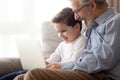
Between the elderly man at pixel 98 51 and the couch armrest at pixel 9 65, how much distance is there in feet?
1.62

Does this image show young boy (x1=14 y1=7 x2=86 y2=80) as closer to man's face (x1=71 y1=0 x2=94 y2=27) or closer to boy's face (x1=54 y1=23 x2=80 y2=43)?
boy's face (x1=54 y1=23 x2=80 y2=43)

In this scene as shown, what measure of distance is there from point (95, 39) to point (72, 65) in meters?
0.23

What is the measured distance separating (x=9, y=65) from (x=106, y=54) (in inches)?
32.8

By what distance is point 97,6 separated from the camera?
1708 mm

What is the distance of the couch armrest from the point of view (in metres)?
1.96

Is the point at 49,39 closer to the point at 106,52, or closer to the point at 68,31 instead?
the point at 68,31

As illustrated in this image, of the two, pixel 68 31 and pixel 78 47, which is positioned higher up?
pixel 68 31

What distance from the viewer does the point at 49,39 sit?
232cm

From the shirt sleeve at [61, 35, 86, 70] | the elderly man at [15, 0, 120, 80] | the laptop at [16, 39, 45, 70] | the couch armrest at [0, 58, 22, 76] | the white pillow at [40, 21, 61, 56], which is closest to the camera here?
the elderly man at [15, 0, 120, 80]

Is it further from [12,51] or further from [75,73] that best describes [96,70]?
[12,51]

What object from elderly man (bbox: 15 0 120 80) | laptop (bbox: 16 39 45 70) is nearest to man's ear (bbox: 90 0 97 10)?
elderly man (bbox: 15 0 120 80)

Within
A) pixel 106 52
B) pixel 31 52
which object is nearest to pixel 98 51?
pixel 106 52

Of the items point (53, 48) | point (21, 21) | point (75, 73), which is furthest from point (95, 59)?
point (21, 21)

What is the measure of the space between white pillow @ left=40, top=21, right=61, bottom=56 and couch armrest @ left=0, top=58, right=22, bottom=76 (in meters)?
0.32
